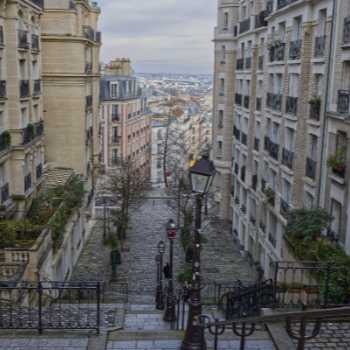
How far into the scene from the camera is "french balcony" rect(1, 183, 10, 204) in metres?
23.5

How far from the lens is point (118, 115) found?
2601 inches

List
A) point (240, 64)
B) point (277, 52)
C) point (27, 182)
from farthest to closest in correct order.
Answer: point (240, 64)
point (277, 52)
point (27, 182)

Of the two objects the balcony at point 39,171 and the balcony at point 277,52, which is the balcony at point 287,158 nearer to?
the balcony at point 277,52

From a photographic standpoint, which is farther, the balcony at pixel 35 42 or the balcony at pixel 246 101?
the balcony at pixel 246 101

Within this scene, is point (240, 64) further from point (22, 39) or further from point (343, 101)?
point (343, 101)

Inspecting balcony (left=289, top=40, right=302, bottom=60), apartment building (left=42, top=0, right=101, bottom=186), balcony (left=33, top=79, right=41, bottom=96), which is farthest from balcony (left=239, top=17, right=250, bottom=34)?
balcony (left=33, top=79, right=41, bottom=96)

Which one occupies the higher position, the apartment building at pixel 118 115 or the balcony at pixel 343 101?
the balcony at pixel 343 101

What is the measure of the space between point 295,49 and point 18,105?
13.0 m

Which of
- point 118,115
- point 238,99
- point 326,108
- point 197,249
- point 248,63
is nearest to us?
point 197,249

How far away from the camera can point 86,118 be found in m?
34.9

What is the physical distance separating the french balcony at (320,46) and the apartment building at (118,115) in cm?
3998

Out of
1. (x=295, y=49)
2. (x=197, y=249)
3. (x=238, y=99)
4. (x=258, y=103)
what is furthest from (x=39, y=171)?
(x=197, y=249)

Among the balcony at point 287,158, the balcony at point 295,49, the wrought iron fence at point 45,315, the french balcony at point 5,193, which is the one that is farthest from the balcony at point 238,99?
the wrought iron fence at point 45,315

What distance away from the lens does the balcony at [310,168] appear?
2225cm
